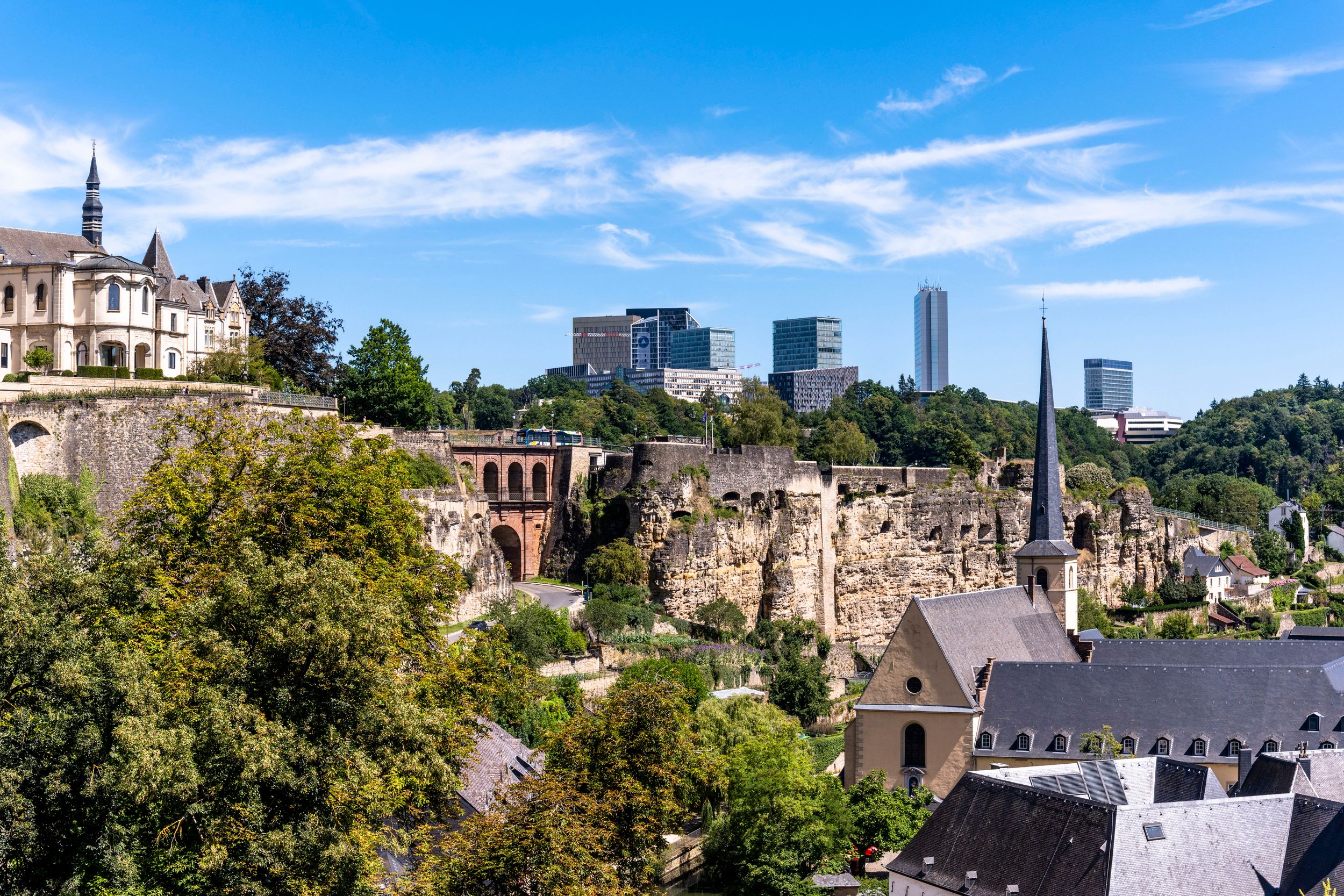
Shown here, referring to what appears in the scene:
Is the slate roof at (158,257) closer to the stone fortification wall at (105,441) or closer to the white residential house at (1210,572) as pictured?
the stone fortification wall at (105,441)

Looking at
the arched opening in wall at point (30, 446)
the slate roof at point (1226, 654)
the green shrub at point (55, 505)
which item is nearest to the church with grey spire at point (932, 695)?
the slate roof at point (1226, 654)

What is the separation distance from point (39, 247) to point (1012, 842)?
48.9 m

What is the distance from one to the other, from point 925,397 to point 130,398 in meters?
150

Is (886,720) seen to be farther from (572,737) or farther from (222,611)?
(222,611)

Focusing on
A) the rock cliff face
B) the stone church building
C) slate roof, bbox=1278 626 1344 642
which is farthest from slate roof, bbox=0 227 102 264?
slate roof, bbox=1278 626 1344 642

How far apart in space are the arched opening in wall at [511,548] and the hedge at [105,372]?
19218 mm

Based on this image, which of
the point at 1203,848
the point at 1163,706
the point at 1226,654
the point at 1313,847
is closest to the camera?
the point at 1313,847

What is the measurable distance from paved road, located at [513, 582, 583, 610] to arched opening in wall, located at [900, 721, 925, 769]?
61.3 ft

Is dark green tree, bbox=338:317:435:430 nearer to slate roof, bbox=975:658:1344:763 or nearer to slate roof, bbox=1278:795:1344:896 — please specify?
slate roof, bbox=975:658:1344:763

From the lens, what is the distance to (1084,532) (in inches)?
3524

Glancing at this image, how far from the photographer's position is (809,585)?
7406 cm

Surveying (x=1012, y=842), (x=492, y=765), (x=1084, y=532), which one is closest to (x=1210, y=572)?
(x=1084, y=532)

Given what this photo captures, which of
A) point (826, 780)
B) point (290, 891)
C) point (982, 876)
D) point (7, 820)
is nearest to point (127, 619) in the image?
point (7, 820)

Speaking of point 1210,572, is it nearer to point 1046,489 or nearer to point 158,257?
point 1046,489
